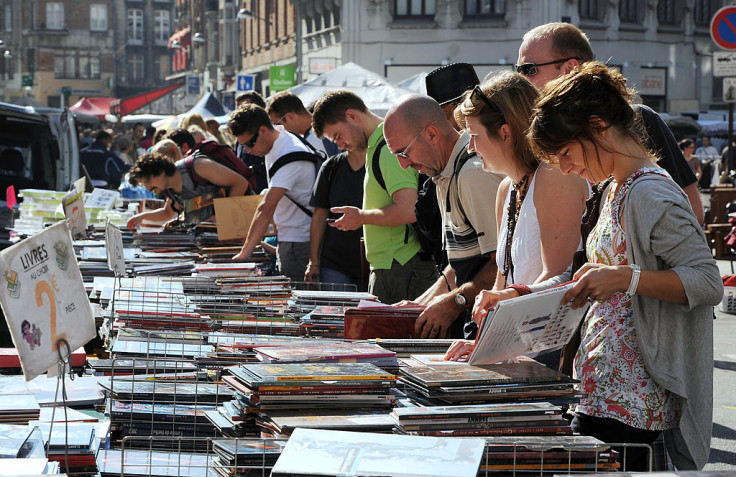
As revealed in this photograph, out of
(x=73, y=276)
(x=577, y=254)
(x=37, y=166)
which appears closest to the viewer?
(x=73, y=276)

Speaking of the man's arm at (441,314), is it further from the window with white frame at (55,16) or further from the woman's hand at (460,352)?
the window with white frame at (55,16)

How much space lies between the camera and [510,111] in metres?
3.18

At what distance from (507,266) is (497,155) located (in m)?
0.40

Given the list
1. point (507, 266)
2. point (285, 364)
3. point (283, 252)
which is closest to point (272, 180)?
point (283, 252)

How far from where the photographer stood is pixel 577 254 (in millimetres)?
3119

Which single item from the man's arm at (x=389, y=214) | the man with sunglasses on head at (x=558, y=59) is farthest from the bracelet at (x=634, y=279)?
the man's arm at (x=389, y=214)

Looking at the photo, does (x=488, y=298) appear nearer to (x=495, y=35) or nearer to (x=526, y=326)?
(x=526, y=326)

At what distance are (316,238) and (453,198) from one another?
2.61 meters

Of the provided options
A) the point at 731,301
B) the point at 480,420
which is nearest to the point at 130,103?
the point at 731,301

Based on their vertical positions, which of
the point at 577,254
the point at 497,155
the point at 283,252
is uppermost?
the point at 497,155

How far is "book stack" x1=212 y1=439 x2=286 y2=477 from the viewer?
2.28 metres

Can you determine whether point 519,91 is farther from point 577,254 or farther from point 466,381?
point 466,381

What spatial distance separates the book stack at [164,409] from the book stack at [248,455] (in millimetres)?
599

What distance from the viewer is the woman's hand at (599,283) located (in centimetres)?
259
